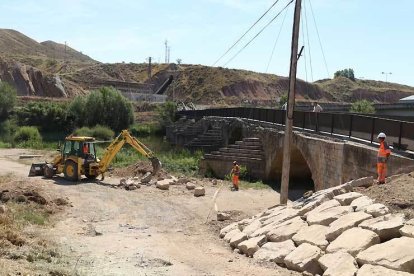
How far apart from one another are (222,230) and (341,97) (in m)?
126

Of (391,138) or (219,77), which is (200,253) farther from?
(219,77)

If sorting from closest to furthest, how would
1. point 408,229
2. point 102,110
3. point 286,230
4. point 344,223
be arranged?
point 408,229 < point 344,223 < point 286,230 < point 102,110

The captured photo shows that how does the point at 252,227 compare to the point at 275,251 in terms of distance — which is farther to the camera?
the point at 252,227

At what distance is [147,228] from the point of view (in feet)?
57.1

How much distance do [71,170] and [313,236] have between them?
17929 millimetres

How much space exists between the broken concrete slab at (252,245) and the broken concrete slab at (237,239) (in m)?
0.70

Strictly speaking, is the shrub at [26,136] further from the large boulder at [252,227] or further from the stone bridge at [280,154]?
the large boulder at [252,227]

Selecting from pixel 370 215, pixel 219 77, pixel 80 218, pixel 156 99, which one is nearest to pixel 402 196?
pixel 370 215

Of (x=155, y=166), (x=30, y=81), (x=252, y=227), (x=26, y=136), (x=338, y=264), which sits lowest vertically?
(x=26, y=136)

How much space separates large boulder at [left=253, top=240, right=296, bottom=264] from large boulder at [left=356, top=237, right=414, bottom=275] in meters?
2.36

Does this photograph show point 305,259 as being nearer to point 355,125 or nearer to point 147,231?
point 147,231

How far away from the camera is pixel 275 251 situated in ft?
Answer: 38.7

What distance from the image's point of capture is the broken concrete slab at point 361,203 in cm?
1162

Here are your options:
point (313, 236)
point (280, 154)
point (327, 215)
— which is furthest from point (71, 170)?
point (313, 236)
